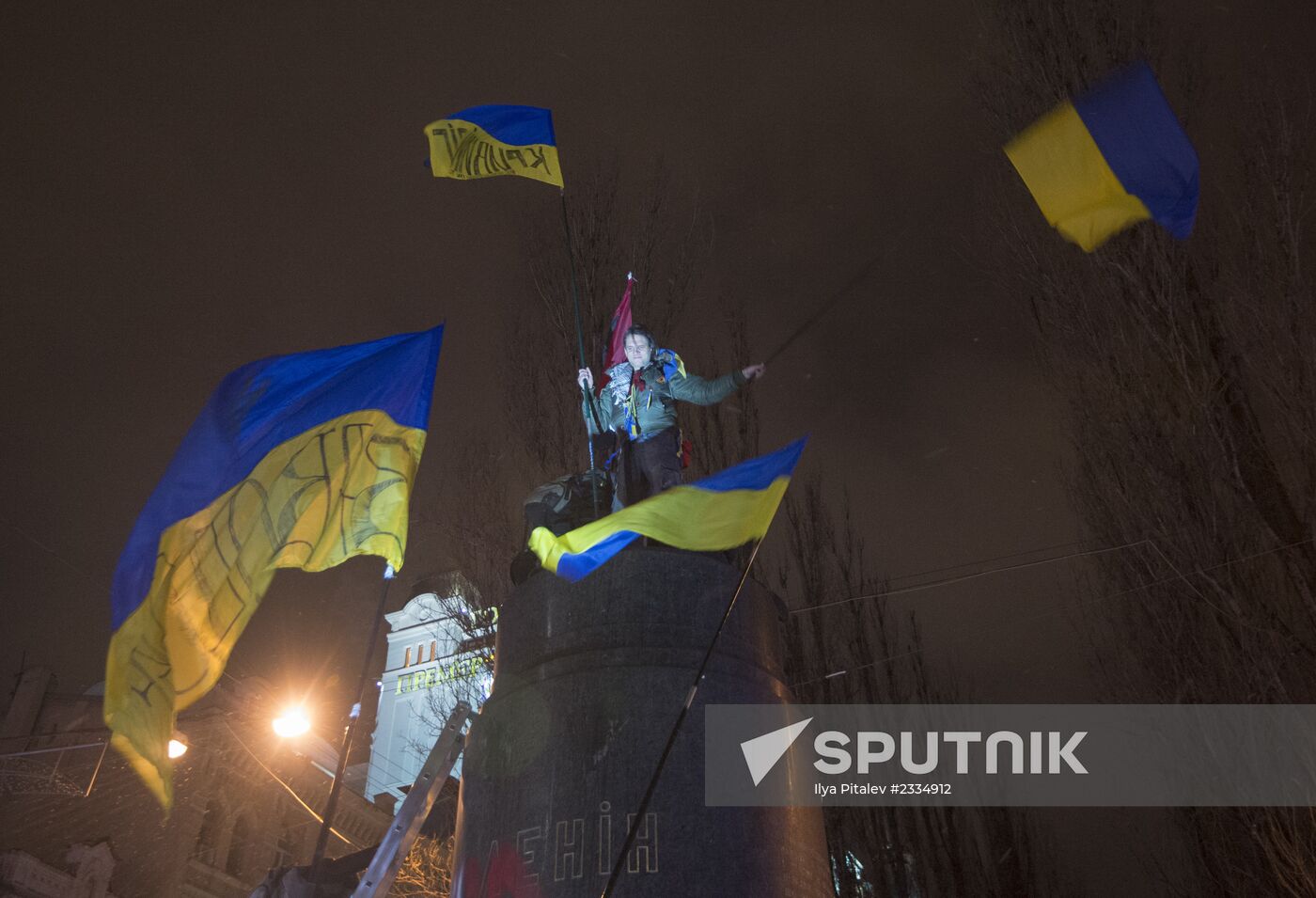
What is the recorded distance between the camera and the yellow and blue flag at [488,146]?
805 centimetres

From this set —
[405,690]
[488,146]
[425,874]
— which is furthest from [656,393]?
[405,690]

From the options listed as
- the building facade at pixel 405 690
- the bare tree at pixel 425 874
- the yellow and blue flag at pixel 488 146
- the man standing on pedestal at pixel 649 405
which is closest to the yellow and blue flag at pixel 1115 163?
the man standing on pedestal at pixel 649 405

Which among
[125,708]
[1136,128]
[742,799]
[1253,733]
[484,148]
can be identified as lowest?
[742,799]

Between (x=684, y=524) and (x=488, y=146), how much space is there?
476cm

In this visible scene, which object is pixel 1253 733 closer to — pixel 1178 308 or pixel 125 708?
pixel 1178 308

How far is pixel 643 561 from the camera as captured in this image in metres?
4.66

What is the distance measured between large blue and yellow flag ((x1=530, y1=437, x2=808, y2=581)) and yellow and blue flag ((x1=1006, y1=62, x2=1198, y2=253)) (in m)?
2.63

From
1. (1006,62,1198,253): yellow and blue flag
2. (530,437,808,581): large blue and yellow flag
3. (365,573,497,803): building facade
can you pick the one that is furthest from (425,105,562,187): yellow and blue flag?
(365,573,497,803): building facade

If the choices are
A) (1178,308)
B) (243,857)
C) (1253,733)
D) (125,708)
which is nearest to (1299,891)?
(1253,733)

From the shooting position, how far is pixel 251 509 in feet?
16.2

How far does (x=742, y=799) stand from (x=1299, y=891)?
727 cm

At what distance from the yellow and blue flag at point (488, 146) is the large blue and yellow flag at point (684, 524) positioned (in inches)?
169

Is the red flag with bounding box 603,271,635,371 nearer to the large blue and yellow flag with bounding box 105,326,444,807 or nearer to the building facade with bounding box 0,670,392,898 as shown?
the large blue and yellow flag with bounding box 105,326,444,807

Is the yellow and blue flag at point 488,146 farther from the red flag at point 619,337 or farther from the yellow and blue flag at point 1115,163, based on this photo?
the yellow and blue flag at point 1115,163
